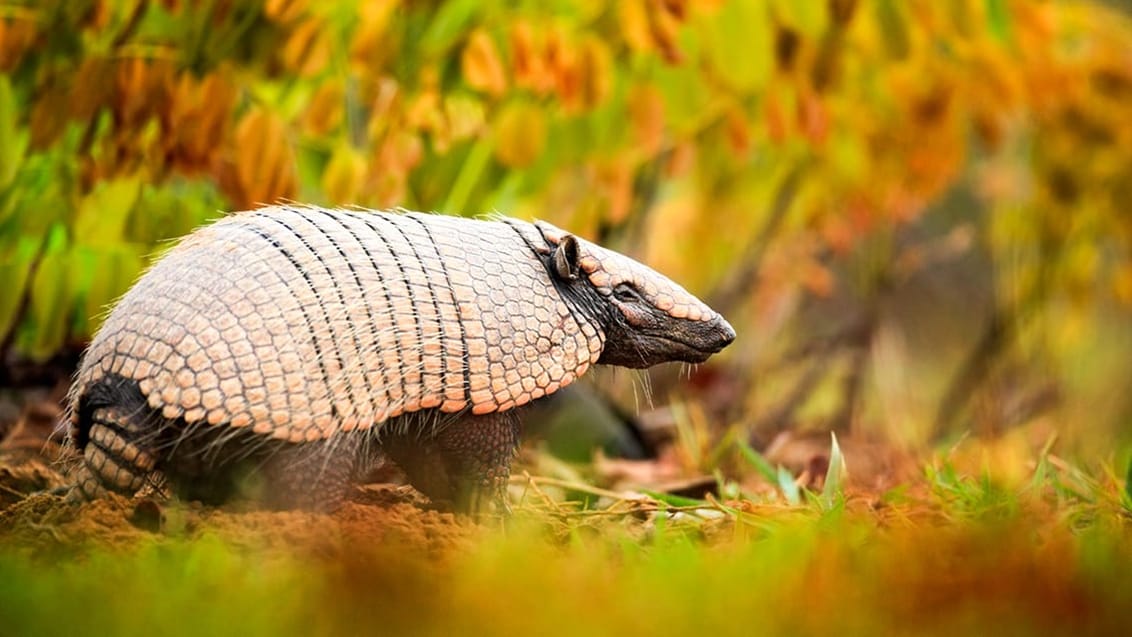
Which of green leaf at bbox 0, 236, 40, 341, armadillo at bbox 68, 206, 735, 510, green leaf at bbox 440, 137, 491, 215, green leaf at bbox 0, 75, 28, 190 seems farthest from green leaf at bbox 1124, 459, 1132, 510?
green leaf at bbox 0, 75, 28, 190

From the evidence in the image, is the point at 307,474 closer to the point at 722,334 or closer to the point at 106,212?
the point at 722,334

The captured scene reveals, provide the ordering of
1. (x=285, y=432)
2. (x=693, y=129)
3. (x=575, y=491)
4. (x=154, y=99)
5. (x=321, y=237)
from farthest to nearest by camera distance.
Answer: (x=693, y=129) → (x=154, y=99) → (x=575, y=491) → (x=321, y=237) → (x=285, y=432)

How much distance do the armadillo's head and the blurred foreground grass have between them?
0.94 meters

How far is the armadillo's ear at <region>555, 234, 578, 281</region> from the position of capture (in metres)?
3.29

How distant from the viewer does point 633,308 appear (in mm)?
3414

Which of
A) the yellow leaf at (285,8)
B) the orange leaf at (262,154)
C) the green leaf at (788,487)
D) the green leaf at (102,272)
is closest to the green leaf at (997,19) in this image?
the green leaf at (788,487)

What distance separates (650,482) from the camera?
446cm

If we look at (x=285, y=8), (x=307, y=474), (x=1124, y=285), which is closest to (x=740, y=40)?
(x=285, y=8)

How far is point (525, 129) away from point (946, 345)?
33.4 feet

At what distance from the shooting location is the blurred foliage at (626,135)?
171 inches

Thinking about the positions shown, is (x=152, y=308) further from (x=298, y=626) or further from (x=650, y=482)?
(x=650, y=482)

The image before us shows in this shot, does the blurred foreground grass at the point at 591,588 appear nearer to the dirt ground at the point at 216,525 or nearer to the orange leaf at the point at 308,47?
the dirt ground at the point at 216,525

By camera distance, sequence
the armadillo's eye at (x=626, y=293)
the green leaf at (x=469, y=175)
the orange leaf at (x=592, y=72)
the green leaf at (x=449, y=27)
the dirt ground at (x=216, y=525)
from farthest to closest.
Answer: the green leaf at (x=469, y=175), the green leaf at (x=449, y=27), the orange leaf at (x=592, y=72), the armadillo's eye at (x=626, y=293), the dirt ground at (x=216, y=525)

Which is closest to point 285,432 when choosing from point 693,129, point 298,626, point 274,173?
point 298,626
